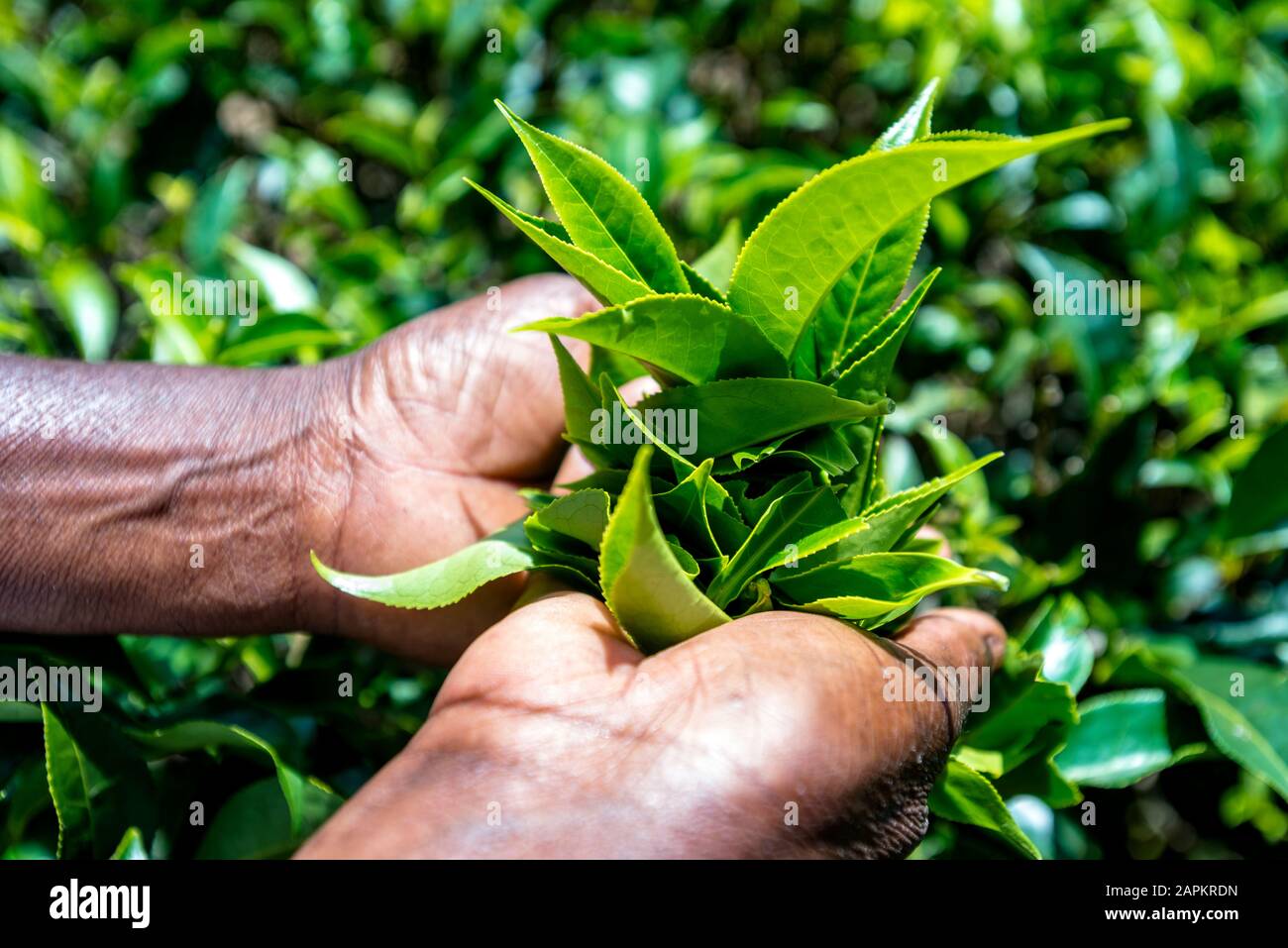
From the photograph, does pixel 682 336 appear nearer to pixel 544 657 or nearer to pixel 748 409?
pixel 748 409

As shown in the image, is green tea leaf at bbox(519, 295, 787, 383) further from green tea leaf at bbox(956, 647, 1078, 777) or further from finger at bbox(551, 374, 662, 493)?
green tea leaf at bbox(956, 647, 1078, 777)

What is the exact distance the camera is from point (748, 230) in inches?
57.7

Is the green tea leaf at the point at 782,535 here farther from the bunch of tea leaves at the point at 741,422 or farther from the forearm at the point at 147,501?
the forearm at the point at 147,501

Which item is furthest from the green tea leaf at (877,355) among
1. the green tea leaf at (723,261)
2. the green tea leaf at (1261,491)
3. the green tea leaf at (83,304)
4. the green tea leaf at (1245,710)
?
the green tea leaf at (83,304)

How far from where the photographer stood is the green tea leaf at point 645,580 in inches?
24.7

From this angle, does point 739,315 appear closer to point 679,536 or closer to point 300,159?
point 679,536

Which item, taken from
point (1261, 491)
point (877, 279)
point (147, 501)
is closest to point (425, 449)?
point (147, 501)

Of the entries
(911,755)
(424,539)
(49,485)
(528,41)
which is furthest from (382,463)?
(528,41)

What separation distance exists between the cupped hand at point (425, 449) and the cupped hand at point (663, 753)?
0.31m

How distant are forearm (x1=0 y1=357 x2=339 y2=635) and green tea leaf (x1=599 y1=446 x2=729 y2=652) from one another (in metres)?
0.47

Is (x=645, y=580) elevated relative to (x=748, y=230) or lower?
lower

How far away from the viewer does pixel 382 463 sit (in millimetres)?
1101

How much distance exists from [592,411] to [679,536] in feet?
0.40

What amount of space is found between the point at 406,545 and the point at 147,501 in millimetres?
277
